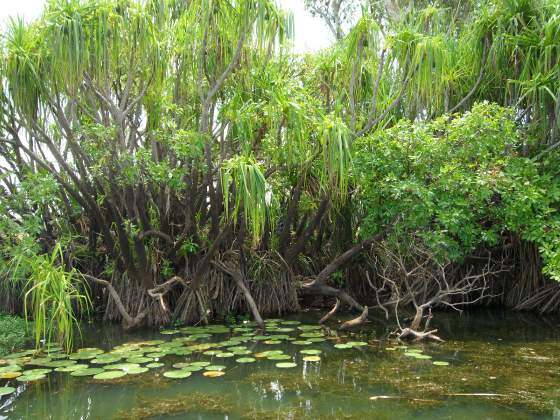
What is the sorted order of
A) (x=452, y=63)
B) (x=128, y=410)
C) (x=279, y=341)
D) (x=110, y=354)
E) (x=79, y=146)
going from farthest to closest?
(x=452, y=63) → (x=79, y=146) → (x=279, y=341) → (x=110, y=354) → (x=128, y=410)

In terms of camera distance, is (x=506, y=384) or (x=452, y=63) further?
(x=452, y=63)

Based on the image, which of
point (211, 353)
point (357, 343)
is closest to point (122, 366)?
point (211, 353)

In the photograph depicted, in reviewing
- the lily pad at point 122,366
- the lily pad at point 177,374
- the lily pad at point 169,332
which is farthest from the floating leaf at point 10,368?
the lily pad at point 169,332

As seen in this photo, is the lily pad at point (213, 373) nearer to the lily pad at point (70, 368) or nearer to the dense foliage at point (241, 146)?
the lily pad at point (70, 368)

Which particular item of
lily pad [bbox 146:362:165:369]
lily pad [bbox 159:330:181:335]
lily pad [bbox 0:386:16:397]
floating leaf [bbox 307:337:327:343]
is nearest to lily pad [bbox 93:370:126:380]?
lily pad [bbox 146:362:165:369]

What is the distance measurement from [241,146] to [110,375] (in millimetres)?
2717

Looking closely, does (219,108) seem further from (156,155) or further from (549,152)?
(549,152)

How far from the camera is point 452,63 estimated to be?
22.4 feet

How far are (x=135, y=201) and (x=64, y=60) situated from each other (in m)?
1.69

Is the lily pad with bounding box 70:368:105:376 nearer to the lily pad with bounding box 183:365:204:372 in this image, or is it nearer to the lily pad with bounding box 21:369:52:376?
the lily pad with bounding box 21:369:52:376

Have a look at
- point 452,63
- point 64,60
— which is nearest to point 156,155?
Result: point 64,60

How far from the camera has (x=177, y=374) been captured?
4.11 meters

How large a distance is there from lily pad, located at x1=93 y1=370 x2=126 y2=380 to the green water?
4 cm

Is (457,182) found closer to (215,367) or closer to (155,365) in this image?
(215,367)
